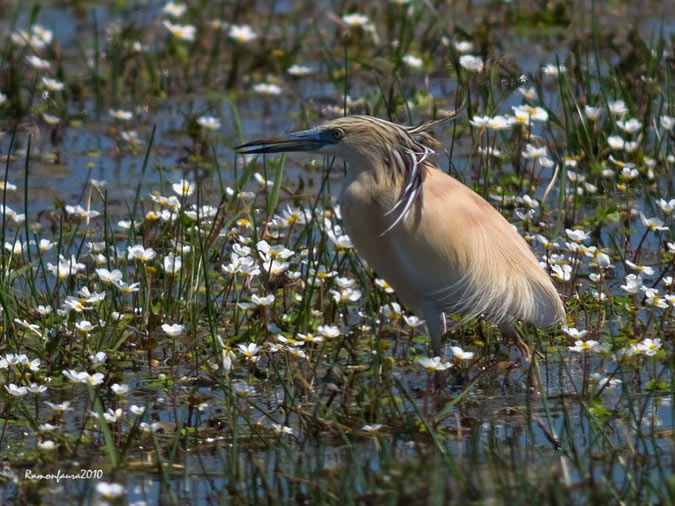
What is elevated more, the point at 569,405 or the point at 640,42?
the point at 640,42

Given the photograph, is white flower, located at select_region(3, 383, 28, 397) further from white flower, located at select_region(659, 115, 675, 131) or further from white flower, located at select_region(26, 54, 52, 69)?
white flower, located at select_region(26, 54, 52, 69)

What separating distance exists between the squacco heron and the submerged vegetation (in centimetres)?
17

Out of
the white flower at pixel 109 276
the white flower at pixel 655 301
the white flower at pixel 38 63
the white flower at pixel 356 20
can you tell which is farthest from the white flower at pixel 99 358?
the white flower at pixel 356 20

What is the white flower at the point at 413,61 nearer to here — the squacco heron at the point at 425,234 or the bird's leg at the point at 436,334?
the squacco heron at the point at 425,234

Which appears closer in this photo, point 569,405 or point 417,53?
point 569,405

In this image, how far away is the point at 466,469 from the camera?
3459 mm

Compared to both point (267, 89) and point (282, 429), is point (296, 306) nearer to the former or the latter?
point (282, 429)

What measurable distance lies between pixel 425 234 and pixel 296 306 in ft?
2.54

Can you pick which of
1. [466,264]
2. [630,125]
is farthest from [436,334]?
[630,125]

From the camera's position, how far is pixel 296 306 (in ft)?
16.3

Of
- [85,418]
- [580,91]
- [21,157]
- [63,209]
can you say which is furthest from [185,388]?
[580,91]

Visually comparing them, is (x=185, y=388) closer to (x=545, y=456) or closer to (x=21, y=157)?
(x=545, y=456)

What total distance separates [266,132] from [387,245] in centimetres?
308

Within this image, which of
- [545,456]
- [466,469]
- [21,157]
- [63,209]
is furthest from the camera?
[21,157]
